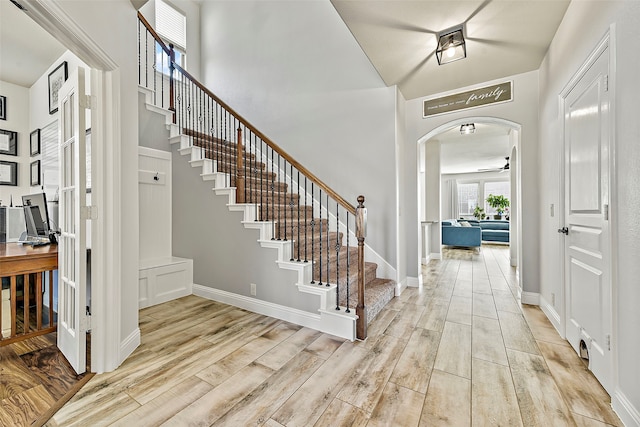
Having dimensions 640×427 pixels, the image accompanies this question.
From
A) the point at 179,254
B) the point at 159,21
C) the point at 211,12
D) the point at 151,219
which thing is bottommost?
the point at 179,254

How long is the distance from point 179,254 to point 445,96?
429 cm

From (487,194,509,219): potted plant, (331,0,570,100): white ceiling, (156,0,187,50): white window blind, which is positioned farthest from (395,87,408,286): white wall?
(487,194,509,219): potted plant

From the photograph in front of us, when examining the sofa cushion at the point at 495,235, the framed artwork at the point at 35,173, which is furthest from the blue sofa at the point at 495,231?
the framed artwork at the point at 35,173

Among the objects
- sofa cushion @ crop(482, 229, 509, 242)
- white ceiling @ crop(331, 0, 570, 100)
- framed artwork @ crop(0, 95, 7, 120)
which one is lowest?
sofa cushion @ crop(482, 229, 509, 242)

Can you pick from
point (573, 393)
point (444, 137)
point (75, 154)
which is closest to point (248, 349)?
point (75, 154)

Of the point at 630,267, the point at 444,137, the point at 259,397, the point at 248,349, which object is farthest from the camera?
the point at 444,137

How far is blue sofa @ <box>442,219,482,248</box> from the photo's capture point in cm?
721

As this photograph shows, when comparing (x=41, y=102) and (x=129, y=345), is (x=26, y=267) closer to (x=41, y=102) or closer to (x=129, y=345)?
(x=129, y=345)

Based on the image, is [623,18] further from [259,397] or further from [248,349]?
[248,349]

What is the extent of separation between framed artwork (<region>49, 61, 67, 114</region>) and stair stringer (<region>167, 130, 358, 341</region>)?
1182mm

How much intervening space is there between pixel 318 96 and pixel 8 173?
4.37 metres

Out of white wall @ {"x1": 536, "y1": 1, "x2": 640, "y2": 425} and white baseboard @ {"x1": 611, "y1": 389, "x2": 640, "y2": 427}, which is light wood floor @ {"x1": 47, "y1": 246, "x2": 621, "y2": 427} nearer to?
white baseboard @ {"x1": 611, "y1": 389, "x2": 640, "y2": 427}

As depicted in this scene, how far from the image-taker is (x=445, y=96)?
147 inches

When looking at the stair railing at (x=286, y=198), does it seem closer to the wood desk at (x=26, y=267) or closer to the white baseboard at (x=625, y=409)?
the white baseboard at (x=625, y=409)
